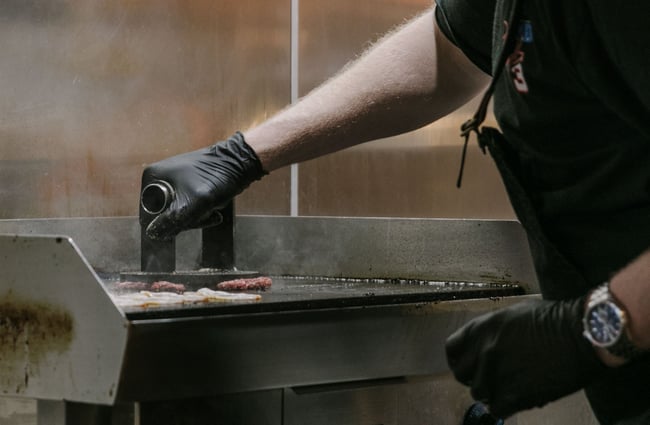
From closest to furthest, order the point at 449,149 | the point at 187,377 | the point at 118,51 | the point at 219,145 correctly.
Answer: the point at 187,377 → the point at 219,145 → the point at 118,51 → the point at 449,149

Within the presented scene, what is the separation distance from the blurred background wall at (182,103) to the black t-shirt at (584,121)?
3.84ft

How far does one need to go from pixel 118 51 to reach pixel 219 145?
600 mm

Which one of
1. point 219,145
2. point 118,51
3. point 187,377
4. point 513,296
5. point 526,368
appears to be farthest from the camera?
Answer: point 118,51

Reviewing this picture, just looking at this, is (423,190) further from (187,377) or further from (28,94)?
(187,377)

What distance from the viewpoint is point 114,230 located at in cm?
221

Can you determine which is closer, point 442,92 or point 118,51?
point 442,92

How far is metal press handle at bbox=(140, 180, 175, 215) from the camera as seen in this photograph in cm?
187

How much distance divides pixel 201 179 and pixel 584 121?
851 millimetres

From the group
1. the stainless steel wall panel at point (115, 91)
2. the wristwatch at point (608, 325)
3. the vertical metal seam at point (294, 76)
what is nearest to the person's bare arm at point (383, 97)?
the stainless steel wall panel at point (115, 91)

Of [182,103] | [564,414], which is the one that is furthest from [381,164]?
[564,414]

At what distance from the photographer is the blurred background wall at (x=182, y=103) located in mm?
2188

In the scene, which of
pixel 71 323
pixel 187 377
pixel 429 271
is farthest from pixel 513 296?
pixel 71 323

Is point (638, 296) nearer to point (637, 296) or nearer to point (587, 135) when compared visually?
point (637, 296)

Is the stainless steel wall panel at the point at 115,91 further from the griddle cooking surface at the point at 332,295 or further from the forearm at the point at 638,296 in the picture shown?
the forearm at the point at 638,296
